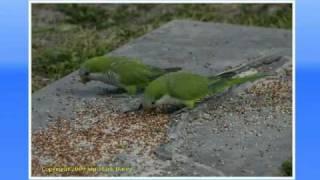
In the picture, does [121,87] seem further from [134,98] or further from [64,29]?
[64,29]

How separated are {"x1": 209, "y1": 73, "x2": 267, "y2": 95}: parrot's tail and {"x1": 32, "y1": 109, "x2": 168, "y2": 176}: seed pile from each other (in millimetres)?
347

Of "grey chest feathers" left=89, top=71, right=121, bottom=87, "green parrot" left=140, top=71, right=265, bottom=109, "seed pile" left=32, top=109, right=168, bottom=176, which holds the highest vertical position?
"grey chest feathers" left=89, top=71, right=121, bottom=87

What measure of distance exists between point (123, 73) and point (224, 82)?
25.9 inches

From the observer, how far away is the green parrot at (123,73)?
502 cm

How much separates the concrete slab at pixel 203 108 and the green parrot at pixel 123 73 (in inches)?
3.7

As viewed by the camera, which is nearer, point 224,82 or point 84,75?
point 224,82

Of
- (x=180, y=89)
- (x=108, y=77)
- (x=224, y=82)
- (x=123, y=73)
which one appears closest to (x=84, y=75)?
(x=108, y=77)

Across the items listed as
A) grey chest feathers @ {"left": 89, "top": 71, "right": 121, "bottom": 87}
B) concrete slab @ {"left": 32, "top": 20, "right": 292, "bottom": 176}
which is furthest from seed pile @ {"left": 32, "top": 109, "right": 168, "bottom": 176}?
grey chest feathers @ {"left": 89, "top": 71, "right": 121, "bottom": 87}

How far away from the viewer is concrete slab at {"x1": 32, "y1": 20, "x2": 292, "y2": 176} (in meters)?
4.07

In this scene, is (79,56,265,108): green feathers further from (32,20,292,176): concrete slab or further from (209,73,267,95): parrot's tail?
(32,20,292,176): concrete slab

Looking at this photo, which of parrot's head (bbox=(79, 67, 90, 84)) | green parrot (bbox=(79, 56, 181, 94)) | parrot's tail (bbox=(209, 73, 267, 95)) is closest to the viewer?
parrot's tail (bbox=(209, 73, 267, 95))

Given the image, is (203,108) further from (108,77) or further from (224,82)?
(108,77)

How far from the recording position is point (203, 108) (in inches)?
189

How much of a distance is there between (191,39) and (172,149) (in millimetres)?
2368
